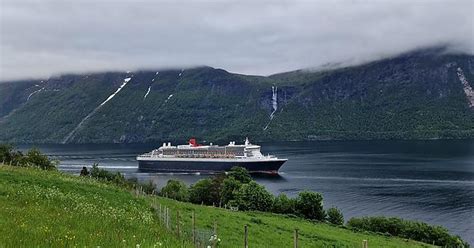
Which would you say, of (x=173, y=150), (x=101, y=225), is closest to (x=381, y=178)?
(x=173, y=150)

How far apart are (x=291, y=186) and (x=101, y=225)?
4019 inches

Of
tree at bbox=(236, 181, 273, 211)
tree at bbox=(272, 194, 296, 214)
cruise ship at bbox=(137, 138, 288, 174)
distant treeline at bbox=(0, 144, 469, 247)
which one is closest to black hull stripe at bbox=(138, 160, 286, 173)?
cruise ship at bbox=(137, 138, 288, 174)

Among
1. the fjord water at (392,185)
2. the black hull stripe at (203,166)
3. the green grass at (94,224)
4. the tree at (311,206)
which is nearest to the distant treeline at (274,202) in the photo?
the tree at (311,206)

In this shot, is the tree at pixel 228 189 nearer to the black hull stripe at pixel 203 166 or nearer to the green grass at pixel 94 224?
the green grass at pixel 94 224

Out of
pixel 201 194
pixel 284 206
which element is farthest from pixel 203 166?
pixel 284 206

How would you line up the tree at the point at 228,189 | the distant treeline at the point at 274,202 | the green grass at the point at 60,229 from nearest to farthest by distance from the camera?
the green grass at the point at 60,229 → the distant treeline at the point at 274,202 → the tree at the point at 228,189

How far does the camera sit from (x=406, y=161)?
162875 mm

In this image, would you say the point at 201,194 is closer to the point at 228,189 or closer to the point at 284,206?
the point at 228,189

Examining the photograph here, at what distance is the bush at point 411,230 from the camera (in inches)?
2136

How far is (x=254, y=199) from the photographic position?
65.2 meters

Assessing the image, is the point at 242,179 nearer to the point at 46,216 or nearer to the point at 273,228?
the point at 273,228

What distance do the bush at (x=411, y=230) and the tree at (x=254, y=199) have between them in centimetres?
1149

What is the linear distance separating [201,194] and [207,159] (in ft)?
276

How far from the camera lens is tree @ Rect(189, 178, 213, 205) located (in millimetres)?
77500
